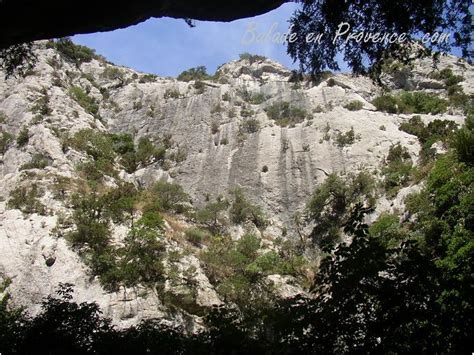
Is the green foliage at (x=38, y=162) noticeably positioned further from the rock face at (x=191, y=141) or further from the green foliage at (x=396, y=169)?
the green foliage at (x=396, y=169)

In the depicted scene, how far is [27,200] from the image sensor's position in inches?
750

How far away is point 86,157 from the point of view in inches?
940

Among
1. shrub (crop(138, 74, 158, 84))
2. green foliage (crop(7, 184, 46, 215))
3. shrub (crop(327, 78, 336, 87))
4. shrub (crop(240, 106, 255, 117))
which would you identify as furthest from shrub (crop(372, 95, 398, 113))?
green foliage (crop(7, 184, 46, 215))

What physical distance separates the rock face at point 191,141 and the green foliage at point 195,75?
1.26 m

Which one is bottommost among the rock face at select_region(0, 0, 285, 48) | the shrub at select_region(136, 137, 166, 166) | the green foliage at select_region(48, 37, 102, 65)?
the rock face at select_region(0, 0, 285, 48)

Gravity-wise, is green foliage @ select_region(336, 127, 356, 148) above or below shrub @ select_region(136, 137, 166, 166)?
below

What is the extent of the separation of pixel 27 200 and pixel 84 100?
15126mm

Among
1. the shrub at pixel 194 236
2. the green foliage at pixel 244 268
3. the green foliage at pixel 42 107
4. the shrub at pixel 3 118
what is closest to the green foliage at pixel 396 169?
the green foliage at pixel 244 268

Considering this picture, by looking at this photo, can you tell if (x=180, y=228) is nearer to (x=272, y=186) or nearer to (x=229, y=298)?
(x=229, y=298)

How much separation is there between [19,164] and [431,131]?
21717 millimetres

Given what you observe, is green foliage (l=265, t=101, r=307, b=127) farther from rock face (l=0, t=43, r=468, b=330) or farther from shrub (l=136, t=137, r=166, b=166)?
shrub (l=136, t=137, r=166, b=166)

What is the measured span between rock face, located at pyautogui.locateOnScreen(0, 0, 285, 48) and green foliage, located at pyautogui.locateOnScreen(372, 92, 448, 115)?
2425cm

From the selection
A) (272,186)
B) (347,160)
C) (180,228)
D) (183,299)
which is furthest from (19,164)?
(347,160)

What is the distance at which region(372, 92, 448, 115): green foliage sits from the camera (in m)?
29.7
